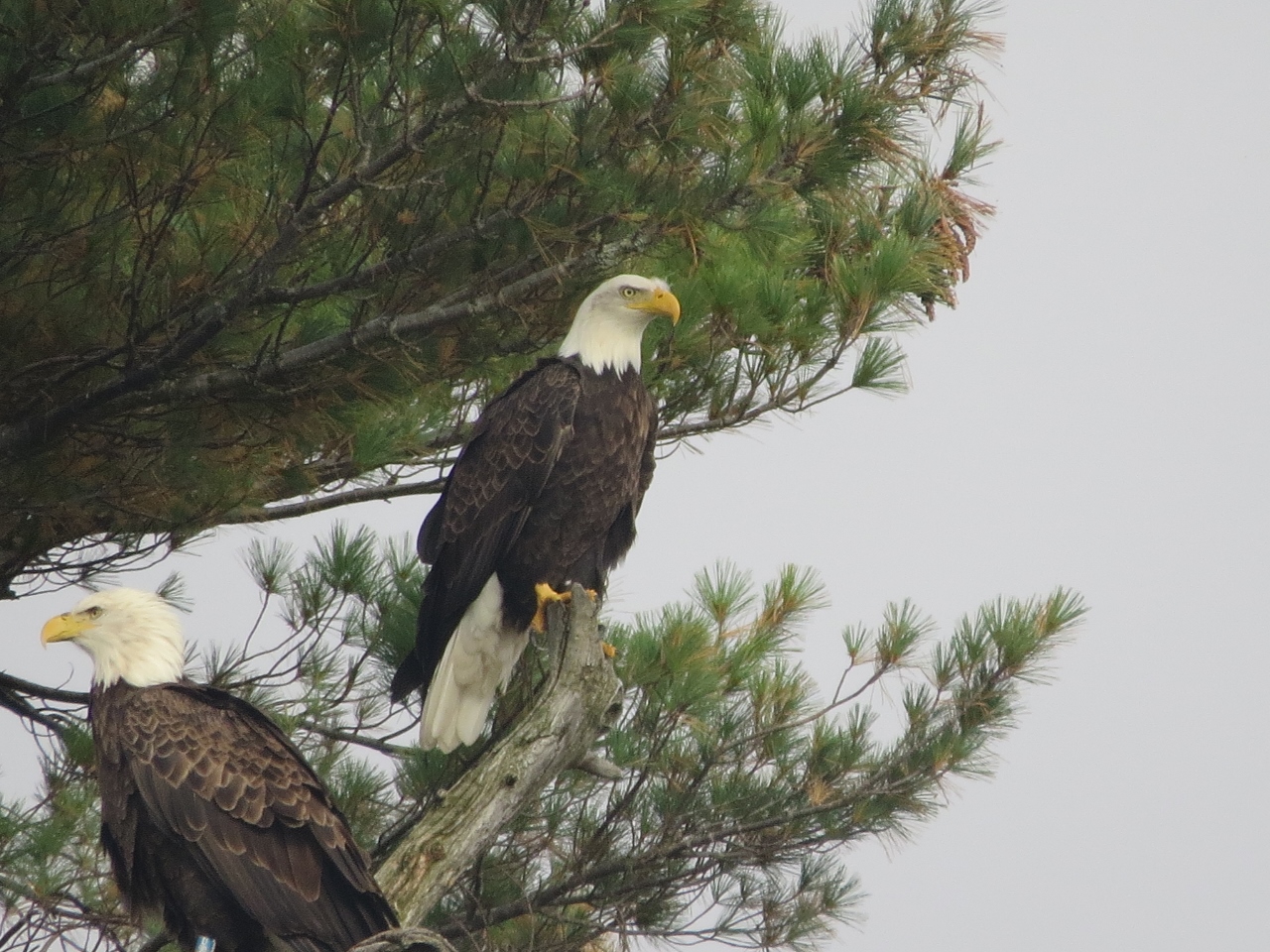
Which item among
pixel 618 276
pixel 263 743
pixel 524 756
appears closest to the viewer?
pixel 524 756

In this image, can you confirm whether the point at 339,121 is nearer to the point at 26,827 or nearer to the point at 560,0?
the point at 560,0

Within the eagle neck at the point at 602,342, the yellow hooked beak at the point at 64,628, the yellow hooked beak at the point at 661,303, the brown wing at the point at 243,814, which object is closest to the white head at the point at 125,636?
the yellow hooked beak at the point at 64,628

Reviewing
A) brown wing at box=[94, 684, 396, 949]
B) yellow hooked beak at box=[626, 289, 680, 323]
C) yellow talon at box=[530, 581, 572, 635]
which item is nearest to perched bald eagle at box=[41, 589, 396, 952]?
brown wing at box=[94, 684, 396, 949]

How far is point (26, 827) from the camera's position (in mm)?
4496

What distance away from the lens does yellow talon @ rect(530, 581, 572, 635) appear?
4480mm

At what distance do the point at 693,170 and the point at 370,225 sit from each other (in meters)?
0.80

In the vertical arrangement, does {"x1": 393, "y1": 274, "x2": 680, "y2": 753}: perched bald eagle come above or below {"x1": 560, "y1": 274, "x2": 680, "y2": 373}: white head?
below

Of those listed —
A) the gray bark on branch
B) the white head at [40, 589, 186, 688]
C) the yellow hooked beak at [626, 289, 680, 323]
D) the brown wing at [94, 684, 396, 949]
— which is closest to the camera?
the gray bark on branch

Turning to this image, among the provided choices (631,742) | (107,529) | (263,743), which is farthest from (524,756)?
(107,529)

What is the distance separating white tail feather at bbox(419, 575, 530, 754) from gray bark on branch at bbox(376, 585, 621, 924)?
36.8 inches

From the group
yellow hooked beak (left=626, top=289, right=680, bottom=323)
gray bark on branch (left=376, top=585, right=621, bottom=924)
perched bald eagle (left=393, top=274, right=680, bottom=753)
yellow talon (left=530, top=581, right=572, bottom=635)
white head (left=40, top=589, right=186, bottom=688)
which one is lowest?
gray bark on branch (left=376, top=585, right=621, bottom=924)

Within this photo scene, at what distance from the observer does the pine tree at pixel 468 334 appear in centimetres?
365

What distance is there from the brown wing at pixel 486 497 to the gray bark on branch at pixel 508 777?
2.81ft

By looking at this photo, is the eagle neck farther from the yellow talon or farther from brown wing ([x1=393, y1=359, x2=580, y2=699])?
the yellow talon
